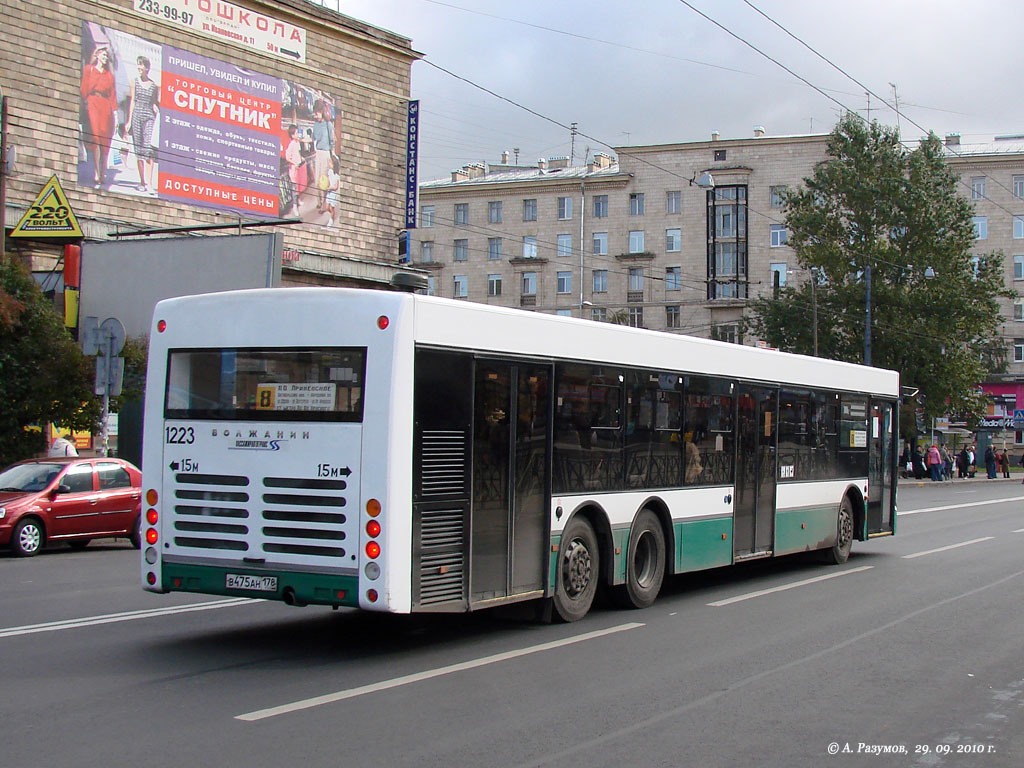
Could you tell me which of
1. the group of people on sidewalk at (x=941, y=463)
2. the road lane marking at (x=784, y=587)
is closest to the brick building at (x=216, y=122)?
the road lane marking at (x=784, y=587)

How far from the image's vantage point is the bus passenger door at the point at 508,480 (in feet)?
29.7

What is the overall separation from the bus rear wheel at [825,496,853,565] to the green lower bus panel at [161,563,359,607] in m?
9.21

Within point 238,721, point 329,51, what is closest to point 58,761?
point 238,721

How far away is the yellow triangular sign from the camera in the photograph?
2808 cm

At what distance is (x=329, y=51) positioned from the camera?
38.1 m

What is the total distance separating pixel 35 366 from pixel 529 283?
196ft

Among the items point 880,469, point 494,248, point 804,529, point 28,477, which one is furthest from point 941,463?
point 28,477

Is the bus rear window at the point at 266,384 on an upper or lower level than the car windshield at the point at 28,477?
upper

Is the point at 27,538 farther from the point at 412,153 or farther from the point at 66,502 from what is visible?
the point at 412,153

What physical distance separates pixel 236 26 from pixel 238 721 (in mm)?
31431

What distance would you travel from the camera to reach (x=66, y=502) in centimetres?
1694

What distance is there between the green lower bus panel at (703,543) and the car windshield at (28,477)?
31.8 ft

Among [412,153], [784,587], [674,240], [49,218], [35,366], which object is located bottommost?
[784,587]

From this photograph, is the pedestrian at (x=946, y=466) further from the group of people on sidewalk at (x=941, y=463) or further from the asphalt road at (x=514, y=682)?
the asphalt road at (x=514, y=682)
